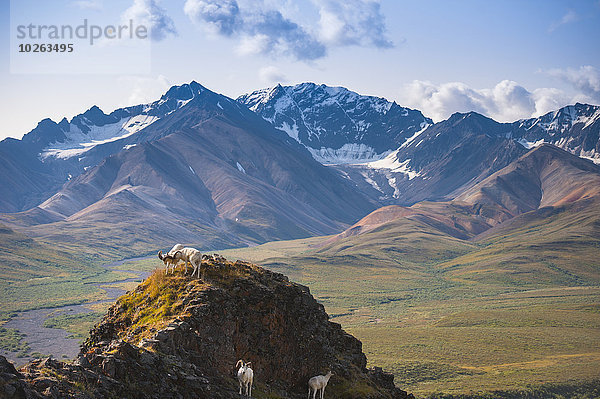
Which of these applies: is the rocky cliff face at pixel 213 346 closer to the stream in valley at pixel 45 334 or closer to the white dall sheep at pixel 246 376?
the white dall sheep at pixel 246 376

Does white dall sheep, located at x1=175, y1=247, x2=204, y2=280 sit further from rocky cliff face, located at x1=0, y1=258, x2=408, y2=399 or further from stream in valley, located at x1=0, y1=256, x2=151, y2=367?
stream in valley, located at x1=0, y1=256, x2=151, y2=367

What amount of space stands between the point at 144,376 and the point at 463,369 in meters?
91.6

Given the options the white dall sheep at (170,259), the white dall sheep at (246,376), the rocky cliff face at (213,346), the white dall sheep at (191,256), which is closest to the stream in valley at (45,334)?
the white dall sheep at (170,259)

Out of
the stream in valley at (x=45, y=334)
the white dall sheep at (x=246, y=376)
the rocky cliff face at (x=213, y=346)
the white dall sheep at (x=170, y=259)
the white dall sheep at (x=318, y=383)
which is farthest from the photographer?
the stream in valley at (x=45, y=334)

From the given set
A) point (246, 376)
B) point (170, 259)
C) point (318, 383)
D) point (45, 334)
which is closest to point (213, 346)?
point (246, 376)

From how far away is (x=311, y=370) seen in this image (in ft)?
119

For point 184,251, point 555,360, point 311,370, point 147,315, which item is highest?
point 184,251

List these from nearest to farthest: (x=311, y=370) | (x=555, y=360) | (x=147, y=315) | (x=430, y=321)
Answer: (x=147, y=315)
(x=311, y=370)
(x=555, y=360)
(x=430, y=321)

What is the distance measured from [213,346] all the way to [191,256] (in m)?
5.49

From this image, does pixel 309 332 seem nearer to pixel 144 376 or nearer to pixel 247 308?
pixel 247 308

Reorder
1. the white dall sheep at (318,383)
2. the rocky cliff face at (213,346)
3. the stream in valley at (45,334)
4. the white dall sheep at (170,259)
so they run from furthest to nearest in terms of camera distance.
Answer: the stream in valley at (45,334)
the white dall sheep at (170,259)
the white dall sheep at (318,383)
the rocky cliff face at (213,346)

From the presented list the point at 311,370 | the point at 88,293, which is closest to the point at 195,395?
the point at 311,370

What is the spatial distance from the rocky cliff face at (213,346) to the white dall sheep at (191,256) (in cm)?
91

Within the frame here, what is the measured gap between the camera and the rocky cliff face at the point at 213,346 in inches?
932
